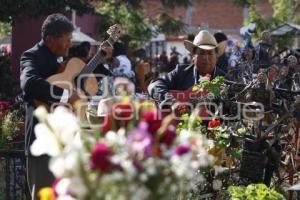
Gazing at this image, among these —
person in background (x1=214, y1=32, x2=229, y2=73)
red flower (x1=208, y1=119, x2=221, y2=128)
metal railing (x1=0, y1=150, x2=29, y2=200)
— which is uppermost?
person in background (x1=214, y1=32, x2=229, y2=73)

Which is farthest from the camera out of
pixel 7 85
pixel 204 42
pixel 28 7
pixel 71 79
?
pixel 7 85

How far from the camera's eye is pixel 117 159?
111 inches

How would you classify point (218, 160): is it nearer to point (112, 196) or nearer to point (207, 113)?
point (207, 113)

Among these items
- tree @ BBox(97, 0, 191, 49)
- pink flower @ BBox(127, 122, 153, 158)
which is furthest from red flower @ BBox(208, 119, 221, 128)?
tree @ BBox(97, 0, 191, 49)

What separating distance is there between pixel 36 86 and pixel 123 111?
80.4 inches

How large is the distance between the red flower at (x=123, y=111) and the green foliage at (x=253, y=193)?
224cm

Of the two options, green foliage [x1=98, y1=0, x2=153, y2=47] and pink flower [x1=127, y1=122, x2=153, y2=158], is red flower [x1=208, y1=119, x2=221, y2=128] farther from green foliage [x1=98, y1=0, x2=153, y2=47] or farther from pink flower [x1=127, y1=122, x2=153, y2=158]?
green foliage [x1=98, y1=0, x2=153, y2=47]

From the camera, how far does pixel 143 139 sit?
9.46 ft

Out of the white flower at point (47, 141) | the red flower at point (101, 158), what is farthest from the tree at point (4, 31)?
the red flower at point (101, 158)

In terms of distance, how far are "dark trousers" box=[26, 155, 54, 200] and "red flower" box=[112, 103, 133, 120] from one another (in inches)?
86.3

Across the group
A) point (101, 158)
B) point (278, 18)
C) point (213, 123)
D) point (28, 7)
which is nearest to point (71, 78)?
point (213, 123)

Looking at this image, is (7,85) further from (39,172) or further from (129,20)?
(129,20)

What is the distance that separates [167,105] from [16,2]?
6911 millimetres

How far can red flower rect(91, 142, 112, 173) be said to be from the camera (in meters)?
2.80
